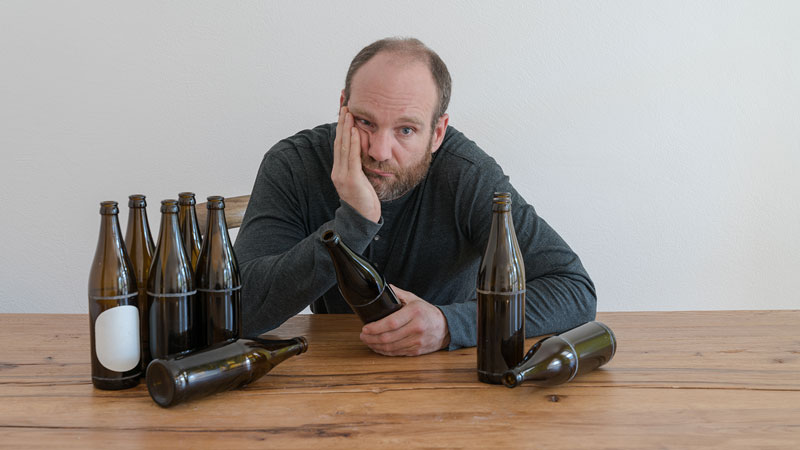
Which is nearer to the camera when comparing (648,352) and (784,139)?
(648,352)

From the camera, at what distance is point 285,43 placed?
226 cm

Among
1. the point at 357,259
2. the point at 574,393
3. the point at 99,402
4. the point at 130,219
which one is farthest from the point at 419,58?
the point at 99,402

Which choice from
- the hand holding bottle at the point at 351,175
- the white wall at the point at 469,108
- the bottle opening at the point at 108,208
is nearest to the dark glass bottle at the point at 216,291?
the bottle opening at the point at 108,208

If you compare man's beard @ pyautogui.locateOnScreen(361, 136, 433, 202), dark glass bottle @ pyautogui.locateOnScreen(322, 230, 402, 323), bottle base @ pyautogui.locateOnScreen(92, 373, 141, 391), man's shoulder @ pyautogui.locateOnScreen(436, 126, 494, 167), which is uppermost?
man's shoulder @ pyautogui.locateOnScreen(436, 126, 494, 167)

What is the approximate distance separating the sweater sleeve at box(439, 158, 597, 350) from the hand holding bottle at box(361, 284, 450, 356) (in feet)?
0.08

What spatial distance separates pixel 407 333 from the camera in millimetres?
1134

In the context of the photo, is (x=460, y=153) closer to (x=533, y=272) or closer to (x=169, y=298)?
(x=533, y=272)

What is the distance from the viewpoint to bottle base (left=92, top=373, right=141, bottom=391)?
3.16ft

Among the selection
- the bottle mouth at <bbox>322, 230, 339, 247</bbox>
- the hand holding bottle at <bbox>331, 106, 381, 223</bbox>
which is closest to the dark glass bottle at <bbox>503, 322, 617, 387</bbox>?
the bottle mouth at <bbox>322, 230, 339, 247</bbox>

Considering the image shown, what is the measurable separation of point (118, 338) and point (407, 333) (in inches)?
17.3

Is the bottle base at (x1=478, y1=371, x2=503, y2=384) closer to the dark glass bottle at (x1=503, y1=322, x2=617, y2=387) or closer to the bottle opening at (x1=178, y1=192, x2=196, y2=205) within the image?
the dark glass bottle at (x1=503, y1=322, x2=617, y2=387)

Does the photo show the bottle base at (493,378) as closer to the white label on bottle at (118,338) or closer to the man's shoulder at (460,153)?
the white label on bottle at (118,338)

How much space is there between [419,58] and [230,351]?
2.66 feet

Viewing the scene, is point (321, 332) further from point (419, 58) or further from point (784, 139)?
point (784, 139)
